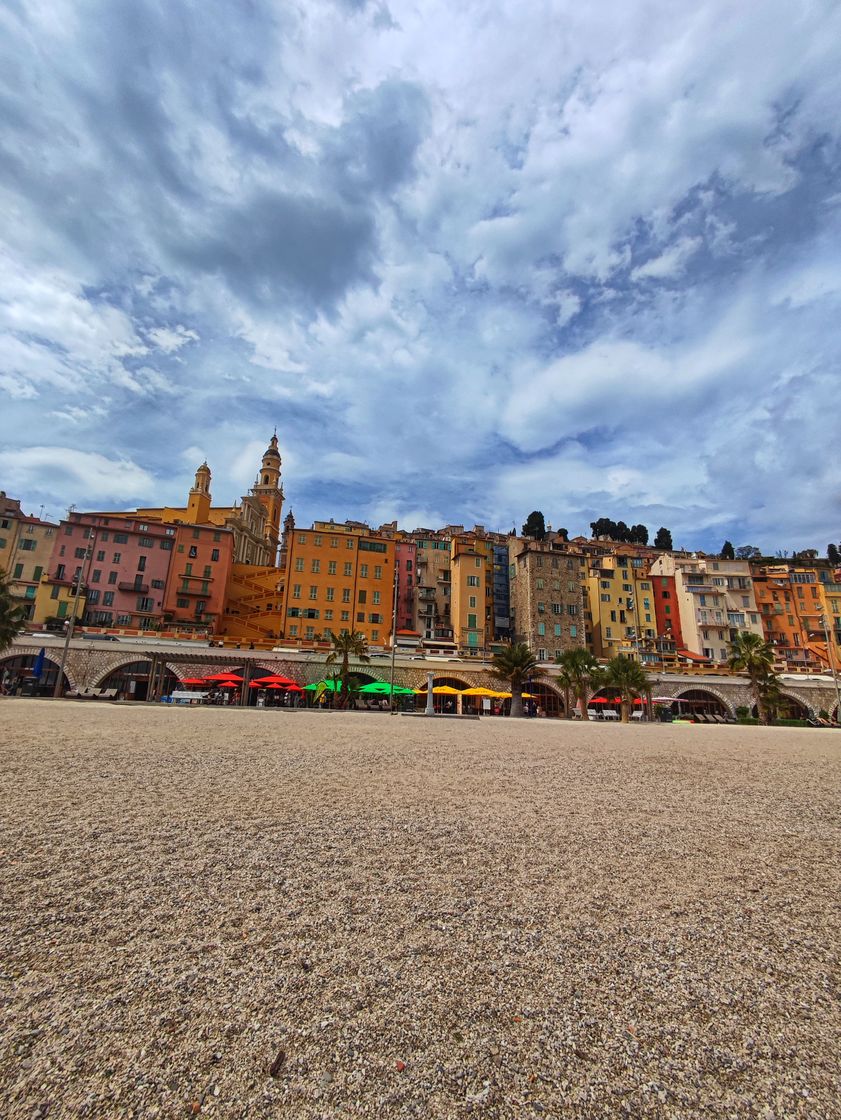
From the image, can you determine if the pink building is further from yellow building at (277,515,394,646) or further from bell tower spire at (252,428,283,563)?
bell tower spire at (252,428,283,563)

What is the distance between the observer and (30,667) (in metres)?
48.0

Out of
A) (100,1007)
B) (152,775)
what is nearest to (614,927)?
(100,1007)

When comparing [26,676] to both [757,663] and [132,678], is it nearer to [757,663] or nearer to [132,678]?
[132,678]

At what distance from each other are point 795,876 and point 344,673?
3522 centimetres

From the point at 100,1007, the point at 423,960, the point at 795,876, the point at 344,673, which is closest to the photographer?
the point at 100,1007

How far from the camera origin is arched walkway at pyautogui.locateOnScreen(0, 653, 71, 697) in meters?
42.5

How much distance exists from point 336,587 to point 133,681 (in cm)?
2477

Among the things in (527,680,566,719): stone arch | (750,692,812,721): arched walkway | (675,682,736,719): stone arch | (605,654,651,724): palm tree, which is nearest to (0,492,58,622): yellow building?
(527,680,566,719): stone arch

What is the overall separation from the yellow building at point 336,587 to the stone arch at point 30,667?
22.6 meters

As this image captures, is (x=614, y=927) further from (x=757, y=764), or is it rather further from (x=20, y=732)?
(x=20, y=732)

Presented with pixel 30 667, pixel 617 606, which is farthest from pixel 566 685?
pixel 30 667

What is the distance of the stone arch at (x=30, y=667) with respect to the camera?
43906 millimetres

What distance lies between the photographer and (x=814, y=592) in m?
85.6

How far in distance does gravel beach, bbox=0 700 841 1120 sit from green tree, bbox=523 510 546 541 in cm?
10781
